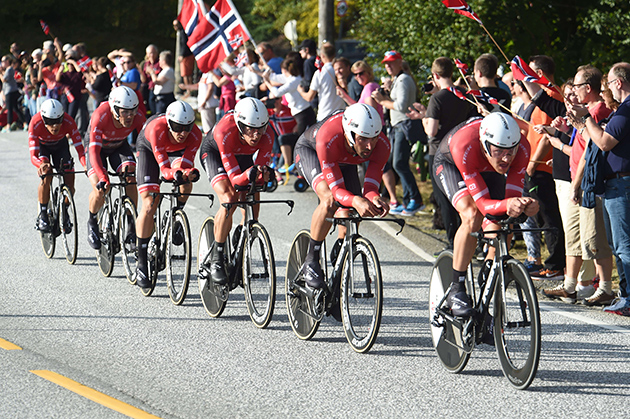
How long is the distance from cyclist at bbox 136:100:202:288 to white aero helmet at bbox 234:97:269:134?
811mm

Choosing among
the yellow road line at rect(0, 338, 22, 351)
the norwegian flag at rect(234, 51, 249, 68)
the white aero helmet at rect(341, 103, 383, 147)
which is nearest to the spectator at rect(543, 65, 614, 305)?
the white aero helmet at rect(341, 103, 383, 147)

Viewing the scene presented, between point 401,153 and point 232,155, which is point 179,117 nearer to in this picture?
point 232,155

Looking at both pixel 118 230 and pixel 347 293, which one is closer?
pixel 347 293

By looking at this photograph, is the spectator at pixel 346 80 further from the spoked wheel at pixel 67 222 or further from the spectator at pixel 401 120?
the spoked wheel at pixel 67 222

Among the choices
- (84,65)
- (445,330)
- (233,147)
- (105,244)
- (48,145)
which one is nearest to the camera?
(445,330)

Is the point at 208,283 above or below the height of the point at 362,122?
below

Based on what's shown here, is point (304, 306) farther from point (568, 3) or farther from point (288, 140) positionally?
point (568, 3)

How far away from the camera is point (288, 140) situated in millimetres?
15016

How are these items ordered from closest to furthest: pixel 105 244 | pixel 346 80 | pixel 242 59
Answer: pixel 105 244 < pixel 346 80 < pixel 242 59

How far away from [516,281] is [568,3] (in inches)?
472

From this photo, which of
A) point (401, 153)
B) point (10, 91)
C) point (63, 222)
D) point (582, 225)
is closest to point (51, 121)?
point (63, 222)

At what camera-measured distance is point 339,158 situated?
275 inches

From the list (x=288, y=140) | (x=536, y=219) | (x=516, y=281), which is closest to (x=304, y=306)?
(x=516, y=281)

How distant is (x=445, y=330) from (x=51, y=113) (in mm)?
5958
